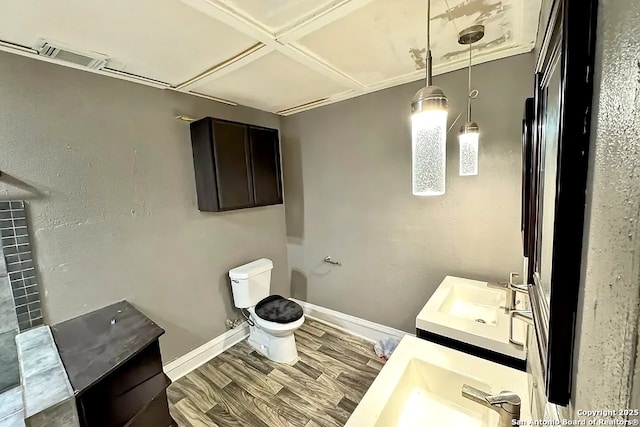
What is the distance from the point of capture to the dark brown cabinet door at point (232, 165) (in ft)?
6.63

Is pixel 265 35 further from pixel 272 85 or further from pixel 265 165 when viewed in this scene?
pixel 265 165

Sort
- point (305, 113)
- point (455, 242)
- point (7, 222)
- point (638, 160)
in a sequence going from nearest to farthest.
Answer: point (638, 160)
point (7, 222)
point (455, 242)
point (305, 113)

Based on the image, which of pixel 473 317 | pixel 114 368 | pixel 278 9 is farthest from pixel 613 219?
pixel 114 368

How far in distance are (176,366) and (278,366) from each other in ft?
2.56

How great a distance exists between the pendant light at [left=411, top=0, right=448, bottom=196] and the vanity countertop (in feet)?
4.96

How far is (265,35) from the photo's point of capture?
1.29 meters

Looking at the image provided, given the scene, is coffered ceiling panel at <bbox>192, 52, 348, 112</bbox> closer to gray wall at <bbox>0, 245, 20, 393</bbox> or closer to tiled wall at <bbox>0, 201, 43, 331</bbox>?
tiled wall at <bbox>0, 201, 43, 331</bbox>

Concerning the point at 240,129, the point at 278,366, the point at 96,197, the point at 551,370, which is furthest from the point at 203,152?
A: the point at 551,370

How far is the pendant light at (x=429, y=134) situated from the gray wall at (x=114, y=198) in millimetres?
1814

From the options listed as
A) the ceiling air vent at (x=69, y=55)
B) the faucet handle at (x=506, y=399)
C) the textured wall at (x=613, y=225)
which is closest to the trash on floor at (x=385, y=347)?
the faucet handle at (x=506, y=399)

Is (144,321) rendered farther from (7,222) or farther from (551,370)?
(551,370)

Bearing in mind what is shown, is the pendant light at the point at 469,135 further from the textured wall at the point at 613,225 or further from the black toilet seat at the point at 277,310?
the black toilet seat at the point at 277,310

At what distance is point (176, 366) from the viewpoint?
2045mm

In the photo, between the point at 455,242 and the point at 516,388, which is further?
the point at 455,242
